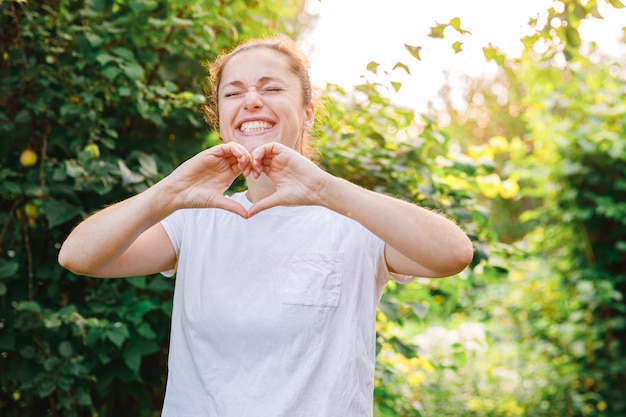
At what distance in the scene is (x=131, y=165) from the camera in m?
2.43

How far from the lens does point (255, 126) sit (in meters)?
1.64

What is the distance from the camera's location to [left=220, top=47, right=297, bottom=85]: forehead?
1.69 metres

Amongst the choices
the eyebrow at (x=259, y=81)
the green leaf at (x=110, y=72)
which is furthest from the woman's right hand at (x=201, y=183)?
the green leaf at (x=110, y=72)

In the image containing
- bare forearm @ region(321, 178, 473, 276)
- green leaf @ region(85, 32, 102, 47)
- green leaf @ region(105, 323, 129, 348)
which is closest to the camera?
bare forearm @ region(321, 178, 473, 276)

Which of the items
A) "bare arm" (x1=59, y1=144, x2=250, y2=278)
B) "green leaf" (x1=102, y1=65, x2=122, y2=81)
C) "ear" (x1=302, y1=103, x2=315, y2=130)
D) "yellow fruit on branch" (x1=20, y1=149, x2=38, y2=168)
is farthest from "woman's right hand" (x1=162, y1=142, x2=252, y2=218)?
"yellow fruit on branch" (x1=20, y1=149, x2=38, y2=168)

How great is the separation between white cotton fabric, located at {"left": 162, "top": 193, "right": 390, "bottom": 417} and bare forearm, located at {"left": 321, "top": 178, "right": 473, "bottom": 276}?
14cm

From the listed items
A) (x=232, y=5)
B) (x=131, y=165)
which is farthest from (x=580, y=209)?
(x=131, y=165)

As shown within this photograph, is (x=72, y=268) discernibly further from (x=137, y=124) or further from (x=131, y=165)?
(x=137, y=124)

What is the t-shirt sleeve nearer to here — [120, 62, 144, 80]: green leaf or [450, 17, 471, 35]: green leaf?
[120, 62, 144, 80]: green leaf

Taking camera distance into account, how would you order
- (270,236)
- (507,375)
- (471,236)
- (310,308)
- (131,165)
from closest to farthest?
(310,308) → (270,236) → (131,165) → (471,236) → (507,375)

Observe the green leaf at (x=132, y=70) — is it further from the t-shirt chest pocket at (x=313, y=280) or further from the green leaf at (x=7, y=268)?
the t-shirt chest pocket at (x=313, y=280)

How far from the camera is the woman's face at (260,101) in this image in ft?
5.37

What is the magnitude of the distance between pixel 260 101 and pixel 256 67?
12 cm

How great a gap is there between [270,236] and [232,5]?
1410mm
